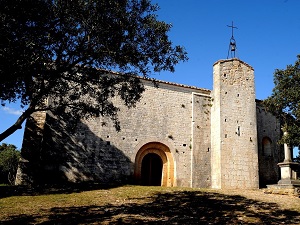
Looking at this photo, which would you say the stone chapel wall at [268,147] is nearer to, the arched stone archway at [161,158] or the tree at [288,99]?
the tree at [288,99]

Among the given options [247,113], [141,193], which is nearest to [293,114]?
[247,113]

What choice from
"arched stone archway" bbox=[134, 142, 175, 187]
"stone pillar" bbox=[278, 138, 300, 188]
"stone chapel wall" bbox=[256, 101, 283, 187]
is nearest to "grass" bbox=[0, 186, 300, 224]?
"stone pillar" bbox=[278, 138, 300, 188]

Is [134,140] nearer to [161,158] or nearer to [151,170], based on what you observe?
[161,158]

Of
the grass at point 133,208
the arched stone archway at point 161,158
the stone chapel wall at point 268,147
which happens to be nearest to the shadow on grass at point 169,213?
the grass at point 133,208

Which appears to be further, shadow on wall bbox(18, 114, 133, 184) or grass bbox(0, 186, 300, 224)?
shadow on wall bbox(18, 114, 133, 184)

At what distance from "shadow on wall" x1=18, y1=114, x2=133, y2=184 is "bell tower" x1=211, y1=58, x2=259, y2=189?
5750mm

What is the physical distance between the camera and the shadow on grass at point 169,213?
750 centimetres

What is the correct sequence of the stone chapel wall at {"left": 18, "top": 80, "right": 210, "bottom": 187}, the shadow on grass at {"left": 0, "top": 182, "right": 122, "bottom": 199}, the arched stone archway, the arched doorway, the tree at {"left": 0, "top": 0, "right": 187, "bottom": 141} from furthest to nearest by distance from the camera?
1. the arched doorway
2. the arched stone archway
3. the stone chapel wall at {"left": 18, "top": 80, "right": 210, "bottom": 187}
4. the shadow on grass at {"left": 0, "top": 182, "right": 122, "bottom": 199}
5. the tree at {"left": 0, "top": 0, "right": 187, "bottom": 141}

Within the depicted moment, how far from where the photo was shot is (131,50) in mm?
8992

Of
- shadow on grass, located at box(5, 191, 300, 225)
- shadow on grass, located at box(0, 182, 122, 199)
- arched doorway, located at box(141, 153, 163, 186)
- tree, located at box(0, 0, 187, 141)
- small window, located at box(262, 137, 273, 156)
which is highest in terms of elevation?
tree, located at box(0, 0, 187, 141)

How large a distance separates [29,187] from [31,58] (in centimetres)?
799

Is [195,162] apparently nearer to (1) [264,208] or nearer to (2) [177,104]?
(2) [177,104]

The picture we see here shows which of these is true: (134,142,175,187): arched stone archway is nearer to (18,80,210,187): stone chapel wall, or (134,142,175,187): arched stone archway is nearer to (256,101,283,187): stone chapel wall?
(18,80,210,187): stone chapel wall

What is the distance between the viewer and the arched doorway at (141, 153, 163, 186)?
1788cm
